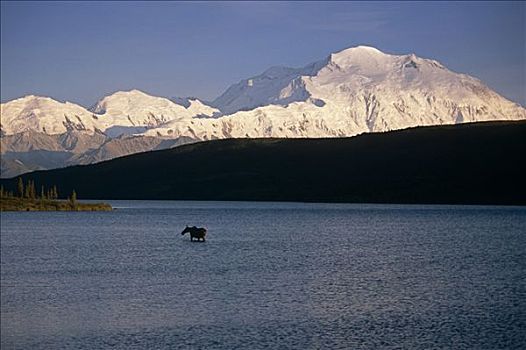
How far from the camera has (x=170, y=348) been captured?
39156mm

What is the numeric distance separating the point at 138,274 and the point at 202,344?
86.7 feet

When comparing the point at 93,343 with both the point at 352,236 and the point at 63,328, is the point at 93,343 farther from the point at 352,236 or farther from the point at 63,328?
the point at 352,236

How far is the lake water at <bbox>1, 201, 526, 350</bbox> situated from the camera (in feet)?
136

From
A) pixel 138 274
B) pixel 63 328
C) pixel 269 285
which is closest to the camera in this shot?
pixel 63 328

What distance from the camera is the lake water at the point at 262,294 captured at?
41.5 metres

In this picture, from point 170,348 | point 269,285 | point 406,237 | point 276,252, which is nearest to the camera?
point 170,348

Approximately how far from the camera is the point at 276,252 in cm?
8819

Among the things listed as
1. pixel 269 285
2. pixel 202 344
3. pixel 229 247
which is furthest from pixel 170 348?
pixel 229 247

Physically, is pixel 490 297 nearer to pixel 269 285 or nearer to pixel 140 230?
pixel 269 285

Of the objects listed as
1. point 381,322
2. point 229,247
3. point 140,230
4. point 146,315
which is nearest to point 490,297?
point 381,322

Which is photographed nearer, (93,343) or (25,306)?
(93,343)

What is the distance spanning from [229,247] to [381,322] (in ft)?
163

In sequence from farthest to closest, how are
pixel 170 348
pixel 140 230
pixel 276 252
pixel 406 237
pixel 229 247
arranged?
pixel 140 230 → pixel 406 237 → pixel 229 247 → pixel 276 252 → pixel 170 348

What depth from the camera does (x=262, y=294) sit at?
2159 inches
